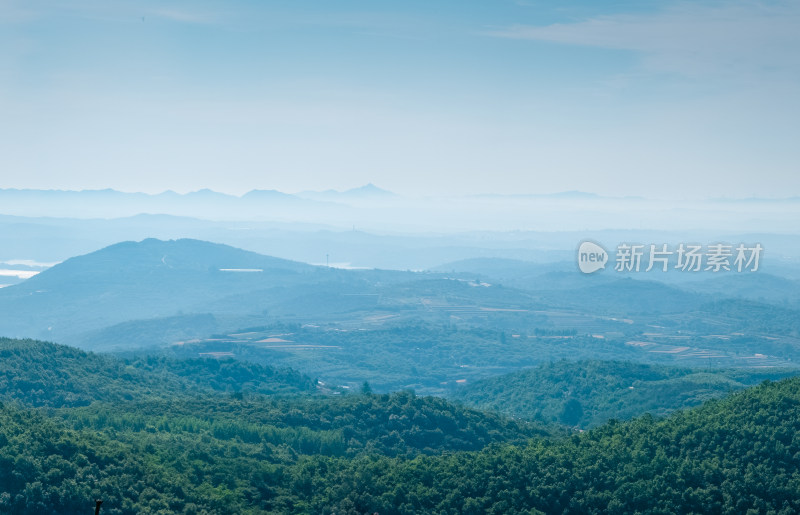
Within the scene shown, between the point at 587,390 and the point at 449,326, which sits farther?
the point at 449,326

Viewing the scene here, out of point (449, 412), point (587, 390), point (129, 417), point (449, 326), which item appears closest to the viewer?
point (129, 417)

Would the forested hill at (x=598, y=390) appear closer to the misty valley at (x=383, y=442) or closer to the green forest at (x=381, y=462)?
the misty valley at (x=383, y=442)

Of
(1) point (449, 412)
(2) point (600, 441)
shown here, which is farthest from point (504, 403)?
(2) point (600, 441)

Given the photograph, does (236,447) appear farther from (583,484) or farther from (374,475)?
(583,484)

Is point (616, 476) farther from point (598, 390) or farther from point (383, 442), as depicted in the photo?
point (598, 390)

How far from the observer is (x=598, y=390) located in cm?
11256

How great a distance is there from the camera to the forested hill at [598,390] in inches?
4001

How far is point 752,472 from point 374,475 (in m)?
22.1

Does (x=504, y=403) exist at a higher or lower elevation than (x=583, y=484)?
lower

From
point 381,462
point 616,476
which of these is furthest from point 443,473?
point 616,476

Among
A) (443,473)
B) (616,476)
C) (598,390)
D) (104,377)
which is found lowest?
(598,390)

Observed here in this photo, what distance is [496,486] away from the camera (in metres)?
54.2
